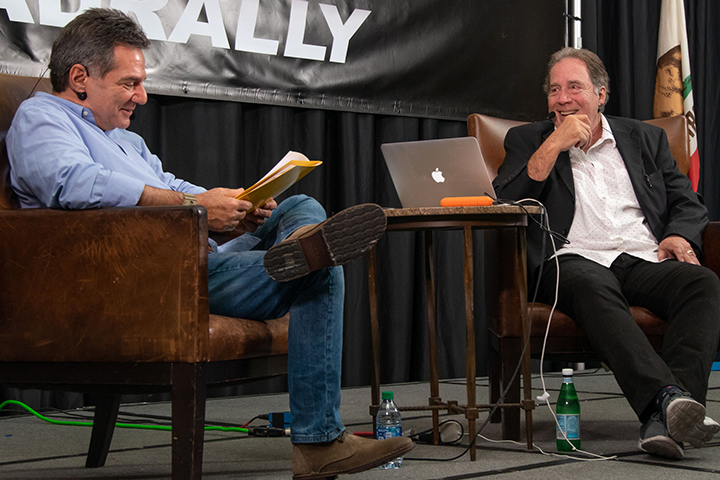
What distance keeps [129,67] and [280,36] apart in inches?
50.4

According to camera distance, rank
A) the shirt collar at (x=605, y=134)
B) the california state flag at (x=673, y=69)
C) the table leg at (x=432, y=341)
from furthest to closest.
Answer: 1. the california state flag at (x=673, y=69)
2. the shirt collar at (x=605, y=134)
3. the table leg at (x=432, y=341)

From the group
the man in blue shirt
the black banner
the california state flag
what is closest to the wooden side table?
the man in blue shirt

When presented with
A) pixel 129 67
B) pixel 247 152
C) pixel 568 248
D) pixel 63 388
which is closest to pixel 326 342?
pixel 63 388

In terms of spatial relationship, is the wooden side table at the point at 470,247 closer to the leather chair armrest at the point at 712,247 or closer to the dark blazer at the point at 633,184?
the dark blazer at the point at 633,184

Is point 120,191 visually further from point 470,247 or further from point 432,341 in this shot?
point 432,341

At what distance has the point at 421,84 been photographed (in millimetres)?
3094

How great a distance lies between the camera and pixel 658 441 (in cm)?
157

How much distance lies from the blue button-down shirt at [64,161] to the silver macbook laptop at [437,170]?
63 cm

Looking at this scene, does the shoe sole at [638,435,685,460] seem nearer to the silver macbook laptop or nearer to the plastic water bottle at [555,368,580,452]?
the plastic water bottle at [555,368,580,452]

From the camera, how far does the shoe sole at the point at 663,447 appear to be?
1562 mm

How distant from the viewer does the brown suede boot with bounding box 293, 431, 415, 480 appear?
133cm

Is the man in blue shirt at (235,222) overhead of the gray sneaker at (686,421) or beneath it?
overhead

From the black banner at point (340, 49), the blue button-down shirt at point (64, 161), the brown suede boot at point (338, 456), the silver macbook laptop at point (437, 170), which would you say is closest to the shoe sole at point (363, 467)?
the brown suede boot at point (338, 456)

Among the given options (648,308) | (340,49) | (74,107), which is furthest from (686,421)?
(340,49)
